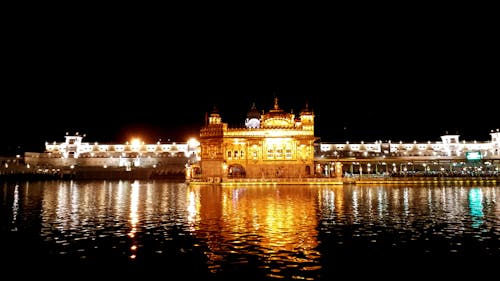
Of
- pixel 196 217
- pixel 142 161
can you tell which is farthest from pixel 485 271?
pixel 142 161

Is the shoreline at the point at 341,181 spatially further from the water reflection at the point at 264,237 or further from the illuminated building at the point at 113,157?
the water reflection at the point at 264,237

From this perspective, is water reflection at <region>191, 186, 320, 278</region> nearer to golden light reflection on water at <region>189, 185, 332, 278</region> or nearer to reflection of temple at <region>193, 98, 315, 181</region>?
golden light reflection on water at <region>189, 185, 332, 278</region>

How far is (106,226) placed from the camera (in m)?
23.0

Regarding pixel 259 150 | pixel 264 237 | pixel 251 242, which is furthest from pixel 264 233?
pixel 259 150

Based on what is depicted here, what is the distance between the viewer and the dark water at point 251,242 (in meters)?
14.5

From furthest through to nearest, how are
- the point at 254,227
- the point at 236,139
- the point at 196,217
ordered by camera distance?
the point at 236,139 < the point at 196,217 < the point at 254,227

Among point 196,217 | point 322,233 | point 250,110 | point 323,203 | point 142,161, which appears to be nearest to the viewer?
point 322,233

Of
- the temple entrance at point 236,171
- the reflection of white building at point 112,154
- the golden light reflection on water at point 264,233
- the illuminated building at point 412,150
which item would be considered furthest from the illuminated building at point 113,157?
the golden light reflection on water at point 264,233

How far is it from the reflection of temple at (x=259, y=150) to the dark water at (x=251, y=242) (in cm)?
4129

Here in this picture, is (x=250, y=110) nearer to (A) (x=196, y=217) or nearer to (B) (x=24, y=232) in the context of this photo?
(A) (x=196, y=217)

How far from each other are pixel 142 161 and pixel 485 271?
8872 centimetres

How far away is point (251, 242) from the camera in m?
18.5

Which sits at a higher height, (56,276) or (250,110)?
(250,110)

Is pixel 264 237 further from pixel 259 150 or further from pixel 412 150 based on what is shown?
pixel 412 150
